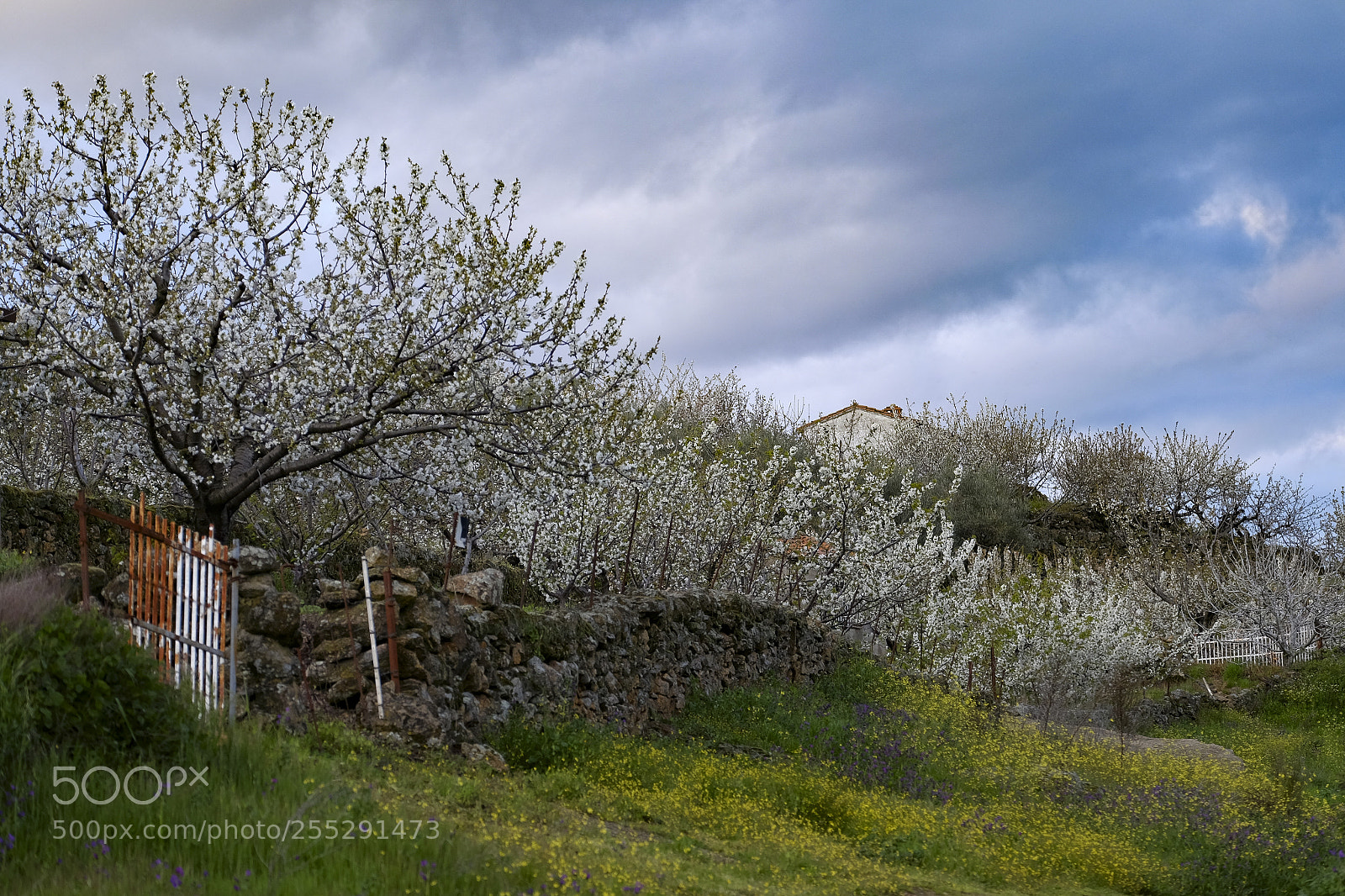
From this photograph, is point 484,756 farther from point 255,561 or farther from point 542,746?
point 255,561

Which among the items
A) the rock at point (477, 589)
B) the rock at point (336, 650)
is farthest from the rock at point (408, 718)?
the rock at point (477, 589)

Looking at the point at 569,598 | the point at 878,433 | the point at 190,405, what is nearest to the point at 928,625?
the point at 569,598

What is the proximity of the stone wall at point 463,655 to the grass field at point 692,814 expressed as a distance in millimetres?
508

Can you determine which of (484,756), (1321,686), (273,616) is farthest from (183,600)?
(1321,686)

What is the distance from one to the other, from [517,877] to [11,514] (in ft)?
33.6

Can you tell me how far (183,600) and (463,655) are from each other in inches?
106

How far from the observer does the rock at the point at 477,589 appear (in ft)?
32.0

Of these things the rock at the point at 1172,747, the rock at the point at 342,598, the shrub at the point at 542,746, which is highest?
the rock at the point at 342,598

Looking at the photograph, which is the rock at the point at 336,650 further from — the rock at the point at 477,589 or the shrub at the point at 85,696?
the shrub at the point at 85,696

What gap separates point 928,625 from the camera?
2166cm
